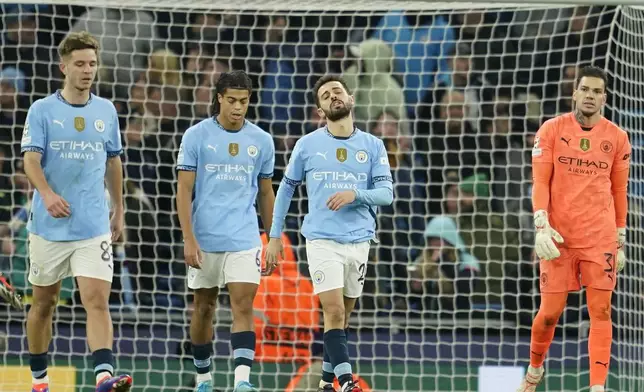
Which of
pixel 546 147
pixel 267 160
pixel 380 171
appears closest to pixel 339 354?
pixel 380 171

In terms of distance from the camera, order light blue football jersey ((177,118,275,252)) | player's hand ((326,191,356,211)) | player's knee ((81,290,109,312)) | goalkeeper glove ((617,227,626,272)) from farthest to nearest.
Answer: goalkeeper glove ((617,227,626,272))
light blue football jersey ((177,118,275,252))
player's hand ((326,191,356,211))
player's knee ((81,290,109,312))

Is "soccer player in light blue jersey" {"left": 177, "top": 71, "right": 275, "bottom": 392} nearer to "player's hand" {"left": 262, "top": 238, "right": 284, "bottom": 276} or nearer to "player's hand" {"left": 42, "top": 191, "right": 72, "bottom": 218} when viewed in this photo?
"player's hand" {"left": 262, "top": 238, "right": 284, "bottom": 276}

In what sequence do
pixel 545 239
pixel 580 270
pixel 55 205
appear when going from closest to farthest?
pixel 55 205 → pixel 545 239 → pixel 580 270

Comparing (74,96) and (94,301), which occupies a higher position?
(74,96)

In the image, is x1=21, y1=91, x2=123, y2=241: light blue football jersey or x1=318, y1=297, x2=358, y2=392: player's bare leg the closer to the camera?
x1=21, y1=91, x2=123, y2=241: light blue football jersey

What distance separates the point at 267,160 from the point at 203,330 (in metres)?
1.13

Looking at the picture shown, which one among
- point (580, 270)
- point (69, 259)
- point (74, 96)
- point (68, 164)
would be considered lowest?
point (580, 270)

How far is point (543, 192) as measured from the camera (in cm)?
774

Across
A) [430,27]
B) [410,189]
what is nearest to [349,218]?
[410,189]

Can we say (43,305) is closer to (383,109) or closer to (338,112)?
(338,112)

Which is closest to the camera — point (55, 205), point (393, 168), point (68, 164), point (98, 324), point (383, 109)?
point (55, 205)

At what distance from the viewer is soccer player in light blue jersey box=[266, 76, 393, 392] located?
296 inches

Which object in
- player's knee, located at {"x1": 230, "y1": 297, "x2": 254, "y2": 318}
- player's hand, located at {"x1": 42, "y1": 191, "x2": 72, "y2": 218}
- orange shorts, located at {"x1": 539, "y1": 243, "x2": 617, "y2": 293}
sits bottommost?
player's knee, located at {"x1": 230, "y1": 297, "x2": 254, "y2": 318}

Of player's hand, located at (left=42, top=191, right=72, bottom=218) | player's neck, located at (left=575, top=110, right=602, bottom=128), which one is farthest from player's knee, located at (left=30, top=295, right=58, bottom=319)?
player's neck, located at (left=575, top=110, right=602, bottom=128)
